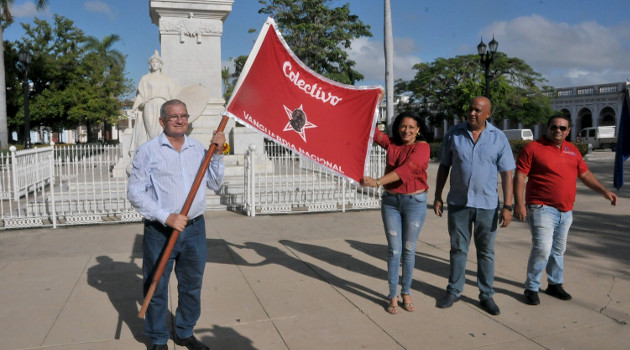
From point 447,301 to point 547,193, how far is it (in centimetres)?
134

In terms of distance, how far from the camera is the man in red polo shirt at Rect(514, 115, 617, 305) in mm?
4340

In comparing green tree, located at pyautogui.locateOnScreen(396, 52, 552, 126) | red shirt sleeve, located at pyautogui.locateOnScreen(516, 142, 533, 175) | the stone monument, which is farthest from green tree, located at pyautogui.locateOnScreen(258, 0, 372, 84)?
red shirt sleeve, located at pyautogui.locateOnScreen(516, 142, 533, 175)

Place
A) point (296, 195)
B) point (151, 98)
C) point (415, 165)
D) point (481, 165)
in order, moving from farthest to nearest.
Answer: point (296, 195)
point (151, 98)
point (481, 165)
point (415, 165)

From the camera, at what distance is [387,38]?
66.9ft

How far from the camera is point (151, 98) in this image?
9.74m

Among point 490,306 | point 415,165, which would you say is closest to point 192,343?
point 415,165

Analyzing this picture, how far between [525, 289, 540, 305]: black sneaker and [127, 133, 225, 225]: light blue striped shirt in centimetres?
309

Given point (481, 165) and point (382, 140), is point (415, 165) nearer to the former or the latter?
point (382, 140)

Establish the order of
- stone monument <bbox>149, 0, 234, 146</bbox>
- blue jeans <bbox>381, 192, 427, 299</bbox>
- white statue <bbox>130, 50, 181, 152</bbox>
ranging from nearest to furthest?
1. blue jeans <bbox>381, 192, 427, 299</bbox>
2. white statue <bbox>130, 50, 181, 152</bbox>
3. stone monument <bbox>149, 0, 234, 146</bbox>

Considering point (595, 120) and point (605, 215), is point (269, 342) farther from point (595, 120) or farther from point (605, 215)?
point (595, 120)

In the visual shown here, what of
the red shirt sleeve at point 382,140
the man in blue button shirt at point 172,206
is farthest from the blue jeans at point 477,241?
the man in blue button shirt at point 172,206

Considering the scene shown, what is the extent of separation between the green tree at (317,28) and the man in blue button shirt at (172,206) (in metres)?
30.8

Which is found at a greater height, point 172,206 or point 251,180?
point 172,206

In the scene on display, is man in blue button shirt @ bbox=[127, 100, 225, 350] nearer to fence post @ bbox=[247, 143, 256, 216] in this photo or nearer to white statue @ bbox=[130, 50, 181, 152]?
fence post @ bbox=[247, 143, 256, 216]
